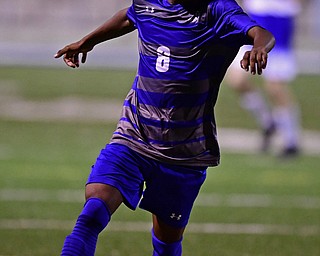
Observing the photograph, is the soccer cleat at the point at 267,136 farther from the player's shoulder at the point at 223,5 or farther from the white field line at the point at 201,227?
the player's shoulder at the point at 223,5

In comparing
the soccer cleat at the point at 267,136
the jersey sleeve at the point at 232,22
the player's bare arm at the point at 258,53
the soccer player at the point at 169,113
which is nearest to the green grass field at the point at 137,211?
the soccer cleat at the point at 267,136

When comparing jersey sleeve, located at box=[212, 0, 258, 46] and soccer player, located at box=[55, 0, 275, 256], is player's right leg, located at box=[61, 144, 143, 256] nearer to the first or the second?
soccer player, located at box=[55, 0, 275, 256]

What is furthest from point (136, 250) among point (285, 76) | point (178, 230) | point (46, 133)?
point (46, 133)

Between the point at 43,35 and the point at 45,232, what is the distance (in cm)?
2848

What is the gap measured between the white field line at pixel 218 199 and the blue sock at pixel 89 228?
180 inches

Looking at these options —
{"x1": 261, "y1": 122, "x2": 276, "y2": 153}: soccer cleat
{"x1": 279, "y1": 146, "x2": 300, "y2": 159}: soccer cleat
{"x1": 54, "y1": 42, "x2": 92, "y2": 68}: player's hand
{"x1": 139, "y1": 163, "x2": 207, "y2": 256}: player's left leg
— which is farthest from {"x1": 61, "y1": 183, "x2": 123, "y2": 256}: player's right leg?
{"x1": 261, "y1": 122, "x2": 276, "y2": 153}: soccer cleat

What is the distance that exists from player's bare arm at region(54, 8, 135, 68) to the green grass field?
168 centimetres

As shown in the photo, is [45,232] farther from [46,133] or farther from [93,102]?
[93,102]

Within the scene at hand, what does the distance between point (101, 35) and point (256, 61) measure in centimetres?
155

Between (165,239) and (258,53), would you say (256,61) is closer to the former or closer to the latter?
(258,53)

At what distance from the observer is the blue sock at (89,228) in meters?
5.61

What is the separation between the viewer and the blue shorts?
19.5ft

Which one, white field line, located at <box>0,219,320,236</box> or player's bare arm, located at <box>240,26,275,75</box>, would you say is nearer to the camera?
player's bare arm, located at <box>240,26,275,75</box>

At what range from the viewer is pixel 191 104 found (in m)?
6.15
